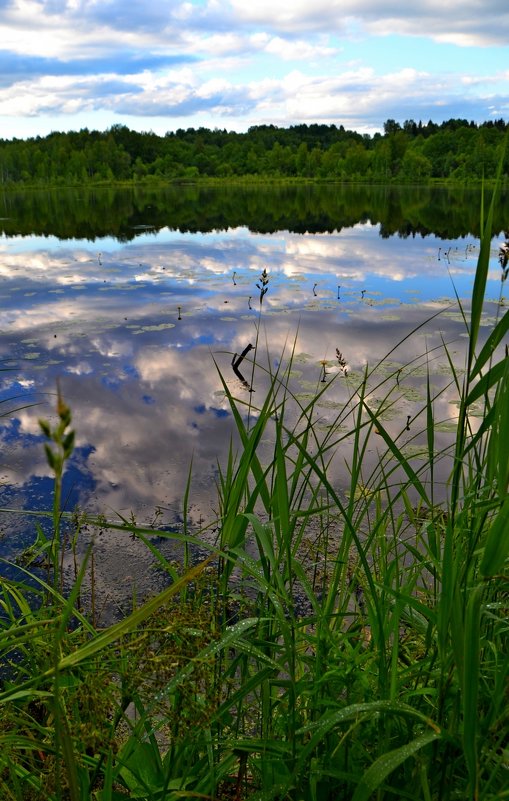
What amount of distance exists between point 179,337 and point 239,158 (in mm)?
84362

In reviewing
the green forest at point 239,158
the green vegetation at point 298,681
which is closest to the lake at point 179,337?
the green vegetation at point 298,681

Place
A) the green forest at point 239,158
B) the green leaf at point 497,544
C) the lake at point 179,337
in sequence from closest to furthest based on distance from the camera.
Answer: the green leaf at point 497,544, the lake at point 179,337, the green forest at point 239,158

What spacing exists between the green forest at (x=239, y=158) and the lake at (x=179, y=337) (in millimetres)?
39041

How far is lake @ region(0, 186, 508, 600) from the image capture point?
4840 millimetres

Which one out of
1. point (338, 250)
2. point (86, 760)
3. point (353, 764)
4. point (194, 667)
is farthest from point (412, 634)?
point (338, 250)

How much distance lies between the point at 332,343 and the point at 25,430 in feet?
14.2

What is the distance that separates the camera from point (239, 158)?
86.4 meters

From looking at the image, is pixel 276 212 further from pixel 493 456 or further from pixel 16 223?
pixel 493 456

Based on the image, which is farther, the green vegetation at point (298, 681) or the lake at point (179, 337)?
the lake at point (179, 337)

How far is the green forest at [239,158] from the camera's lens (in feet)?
219

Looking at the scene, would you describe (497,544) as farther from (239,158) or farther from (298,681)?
(239,158)

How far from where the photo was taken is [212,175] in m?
82.1

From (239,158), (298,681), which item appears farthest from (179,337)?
(239,158)

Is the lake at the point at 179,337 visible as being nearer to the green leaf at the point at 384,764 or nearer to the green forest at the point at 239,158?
the green leaf at the point at 384,764
